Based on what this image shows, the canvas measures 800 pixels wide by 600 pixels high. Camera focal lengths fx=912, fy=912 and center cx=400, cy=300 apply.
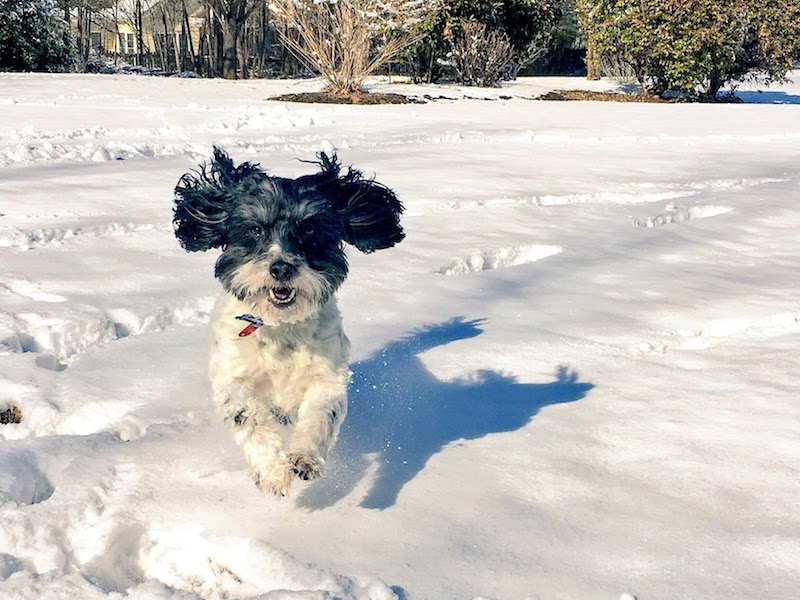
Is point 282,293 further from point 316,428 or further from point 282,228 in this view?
point 316,428

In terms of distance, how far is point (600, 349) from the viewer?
5148 mm

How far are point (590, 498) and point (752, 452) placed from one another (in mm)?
866

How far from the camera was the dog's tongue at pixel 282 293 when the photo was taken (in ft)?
11.7

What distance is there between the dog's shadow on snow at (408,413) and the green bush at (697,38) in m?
23.7

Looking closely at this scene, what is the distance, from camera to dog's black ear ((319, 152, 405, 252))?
14.0ft

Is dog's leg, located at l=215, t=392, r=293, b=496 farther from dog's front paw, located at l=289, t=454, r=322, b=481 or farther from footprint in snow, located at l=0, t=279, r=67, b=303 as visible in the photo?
footprint in snow, located at l=0, t=279, r=67, b=303

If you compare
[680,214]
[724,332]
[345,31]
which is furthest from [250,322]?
[345,31]

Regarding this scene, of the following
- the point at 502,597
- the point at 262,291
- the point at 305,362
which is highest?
the point at 262,291

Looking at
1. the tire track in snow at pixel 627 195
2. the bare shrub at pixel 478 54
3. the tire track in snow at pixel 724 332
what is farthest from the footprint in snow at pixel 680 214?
the bare shrub at pixel 478 54

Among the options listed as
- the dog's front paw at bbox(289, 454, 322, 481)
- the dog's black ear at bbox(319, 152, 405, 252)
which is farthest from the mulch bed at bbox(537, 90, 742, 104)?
the dog's front paw at bbox(289, 454, 322, 481)

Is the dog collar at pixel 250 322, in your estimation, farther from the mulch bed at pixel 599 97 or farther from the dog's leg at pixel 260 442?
the mulch bed at pixel 599 97

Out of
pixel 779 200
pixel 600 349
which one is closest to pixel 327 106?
pixel 779 200

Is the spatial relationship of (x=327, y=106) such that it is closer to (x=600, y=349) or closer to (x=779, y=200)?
(x=779, y=200)

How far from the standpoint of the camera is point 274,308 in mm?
3588
